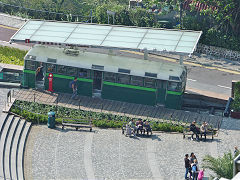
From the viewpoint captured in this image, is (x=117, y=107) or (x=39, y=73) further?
(x=39, y=73)

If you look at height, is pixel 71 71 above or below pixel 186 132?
above

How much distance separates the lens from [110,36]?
51031 mm

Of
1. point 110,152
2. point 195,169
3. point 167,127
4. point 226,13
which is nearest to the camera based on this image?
point 195,169

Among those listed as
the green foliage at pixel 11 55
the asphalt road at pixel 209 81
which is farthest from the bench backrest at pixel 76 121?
the asphalt road at pixel 209 81

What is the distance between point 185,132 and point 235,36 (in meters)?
16.6

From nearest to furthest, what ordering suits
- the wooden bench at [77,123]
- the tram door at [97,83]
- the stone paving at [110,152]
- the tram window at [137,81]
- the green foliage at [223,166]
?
the green foliage at [223,166], the stone paving at [110,152], the wooden bench at [77,123], the tram window at [137,81], the tram door at [97,83]

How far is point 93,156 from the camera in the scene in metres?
43.8

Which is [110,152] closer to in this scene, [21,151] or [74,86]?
[21,151]

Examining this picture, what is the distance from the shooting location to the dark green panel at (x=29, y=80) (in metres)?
51.8

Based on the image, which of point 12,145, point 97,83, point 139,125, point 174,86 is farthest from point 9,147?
point 174,86

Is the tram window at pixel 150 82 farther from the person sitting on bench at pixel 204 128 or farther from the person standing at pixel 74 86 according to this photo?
the person standing at pixel 74 86

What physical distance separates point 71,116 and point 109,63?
5.09m

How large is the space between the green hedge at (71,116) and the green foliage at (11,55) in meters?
6.28

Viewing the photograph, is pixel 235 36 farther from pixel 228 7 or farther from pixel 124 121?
pixel 124 121
